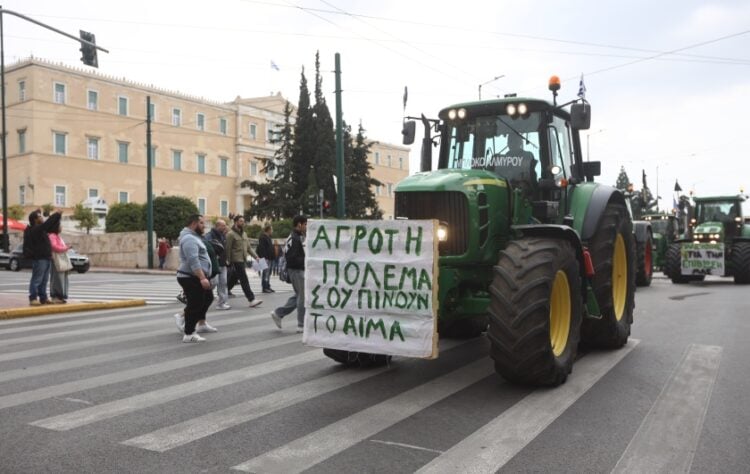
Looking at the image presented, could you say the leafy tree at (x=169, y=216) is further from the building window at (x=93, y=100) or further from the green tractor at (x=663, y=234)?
the green tractor at (x=663, y=234)

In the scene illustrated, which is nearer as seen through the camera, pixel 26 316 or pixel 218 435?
pixel 218 435

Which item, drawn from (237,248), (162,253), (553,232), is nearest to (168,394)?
(553,232)

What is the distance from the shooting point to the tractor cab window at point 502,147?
25.5ft

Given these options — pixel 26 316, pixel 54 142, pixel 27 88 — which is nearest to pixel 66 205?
pixel 54 142

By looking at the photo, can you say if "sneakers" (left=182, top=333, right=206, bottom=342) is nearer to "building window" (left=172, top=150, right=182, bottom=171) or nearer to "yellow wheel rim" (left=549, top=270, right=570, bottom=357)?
"yellow wheel rim" (left=549, top=270, right=570, bottom=357)

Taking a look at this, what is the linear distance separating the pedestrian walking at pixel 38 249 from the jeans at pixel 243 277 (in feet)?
12.0

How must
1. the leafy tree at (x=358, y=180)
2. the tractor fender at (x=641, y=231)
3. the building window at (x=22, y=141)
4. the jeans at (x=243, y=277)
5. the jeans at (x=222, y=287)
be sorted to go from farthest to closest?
the building window at (x=22, y=141) < the leafy tree at (x=358, y=180) < the tractor fender at (x=641, y=231) < the jeans at (x=243, y=277) < the jeans at (x=222, y=287)

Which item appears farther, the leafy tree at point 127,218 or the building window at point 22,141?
the building window at point 22,141

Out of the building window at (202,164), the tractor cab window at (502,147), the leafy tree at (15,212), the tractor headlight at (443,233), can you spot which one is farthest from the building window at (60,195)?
the tractor headlight at (443,233)

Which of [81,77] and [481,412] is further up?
[81,77]

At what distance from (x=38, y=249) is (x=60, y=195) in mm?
54342

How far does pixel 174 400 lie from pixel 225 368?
4.76ft

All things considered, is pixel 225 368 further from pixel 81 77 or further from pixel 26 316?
pixel 81 77

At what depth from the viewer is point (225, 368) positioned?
288 inches
